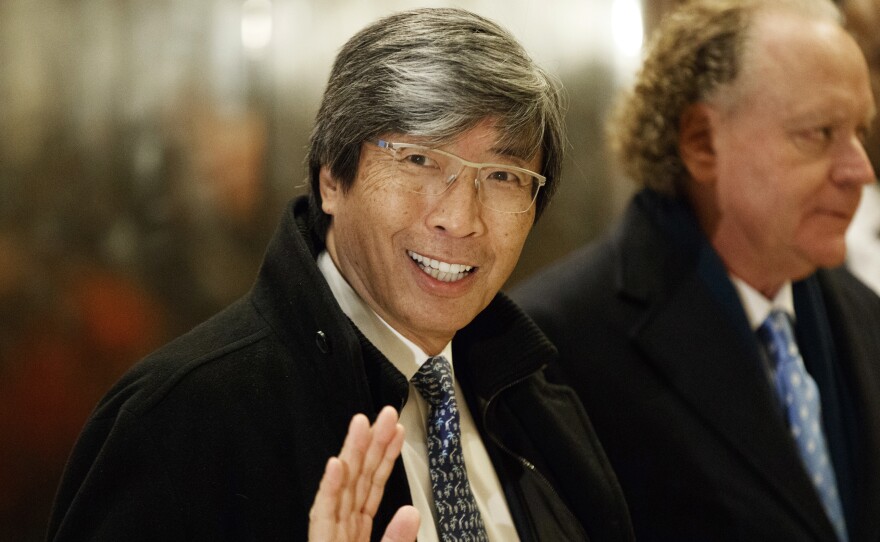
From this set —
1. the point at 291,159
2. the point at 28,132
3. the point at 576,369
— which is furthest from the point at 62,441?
the point at 576,369

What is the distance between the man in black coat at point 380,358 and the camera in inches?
55.3

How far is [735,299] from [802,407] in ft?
0.98

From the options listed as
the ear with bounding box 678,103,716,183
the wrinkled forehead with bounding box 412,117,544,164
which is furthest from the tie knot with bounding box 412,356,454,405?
the ear with bounding box 678,103,716,183

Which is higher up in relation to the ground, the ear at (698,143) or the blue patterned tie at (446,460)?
the ear at (698,143)

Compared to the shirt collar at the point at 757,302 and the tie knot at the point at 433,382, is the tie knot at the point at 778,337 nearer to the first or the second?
the shirt collar at the point at 757,302

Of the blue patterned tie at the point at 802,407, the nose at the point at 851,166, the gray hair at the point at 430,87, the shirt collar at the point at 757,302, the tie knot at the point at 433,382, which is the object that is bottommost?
the blue patterned tie at the point at 802,407

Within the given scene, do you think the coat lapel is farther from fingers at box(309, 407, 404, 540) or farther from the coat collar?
fingers at box(309, 407, 404, 540)

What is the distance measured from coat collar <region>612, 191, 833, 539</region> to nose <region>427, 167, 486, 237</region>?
32.4 inches

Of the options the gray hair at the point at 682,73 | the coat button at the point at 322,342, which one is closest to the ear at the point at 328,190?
the coat button at the point at 322,342

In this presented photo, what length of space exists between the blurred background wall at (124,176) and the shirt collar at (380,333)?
133 cm

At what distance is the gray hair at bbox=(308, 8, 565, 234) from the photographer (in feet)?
5.20

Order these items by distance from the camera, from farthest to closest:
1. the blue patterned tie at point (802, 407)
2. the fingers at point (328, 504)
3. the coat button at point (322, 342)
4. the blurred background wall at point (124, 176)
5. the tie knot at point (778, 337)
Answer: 1. the blurred background wall at point (124, 176)
2. the tie knot at point (778, 337)
3. the blue patterned tie at point (802, 407)
4. the coat button at point (322, 342)
5. the fingers at point (328, 504)

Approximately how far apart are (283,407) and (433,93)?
542mm

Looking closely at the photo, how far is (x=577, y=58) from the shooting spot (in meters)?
3.54
